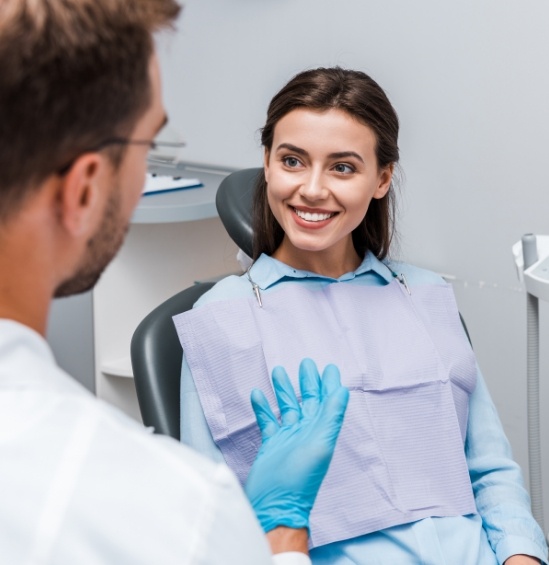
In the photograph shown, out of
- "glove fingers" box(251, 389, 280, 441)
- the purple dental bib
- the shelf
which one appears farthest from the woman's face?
the shelf

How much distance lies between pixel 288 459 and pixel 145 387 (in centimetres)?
42

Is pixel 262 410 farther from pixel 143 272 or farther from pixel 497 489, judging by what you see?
pixel 143 272

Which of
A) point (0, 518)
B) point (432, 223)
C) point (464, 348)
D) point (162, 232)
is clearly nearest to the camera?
point (0, 518)

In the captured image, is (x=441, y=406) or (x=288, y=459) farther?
(x=441, y=406)

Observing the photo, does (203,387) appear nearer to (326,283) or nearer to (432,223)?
(326,283)

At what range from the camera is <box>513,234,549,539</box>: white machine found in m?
1.57

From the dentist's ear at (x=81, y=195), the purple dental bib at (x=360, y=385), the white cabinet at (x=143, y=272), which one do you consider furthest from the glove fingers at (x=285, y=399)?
the white cabinet at (x=143, y=272)

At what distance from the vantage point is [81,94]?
714mm

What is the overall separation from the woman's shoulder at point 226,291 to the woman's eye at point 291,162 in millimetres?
211

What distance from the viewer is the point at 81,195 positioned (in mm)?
749

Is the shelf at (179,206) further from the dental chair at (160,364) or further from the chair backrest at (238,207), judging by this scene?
the dental chair at (160,364)

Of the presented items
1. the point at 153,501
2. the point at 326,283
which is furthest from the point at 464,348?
the point at 153,501

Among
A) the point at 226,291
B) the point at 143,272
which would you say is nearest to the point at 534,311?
the point at 226,291

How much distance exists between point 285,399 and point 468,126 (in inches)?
49.3
